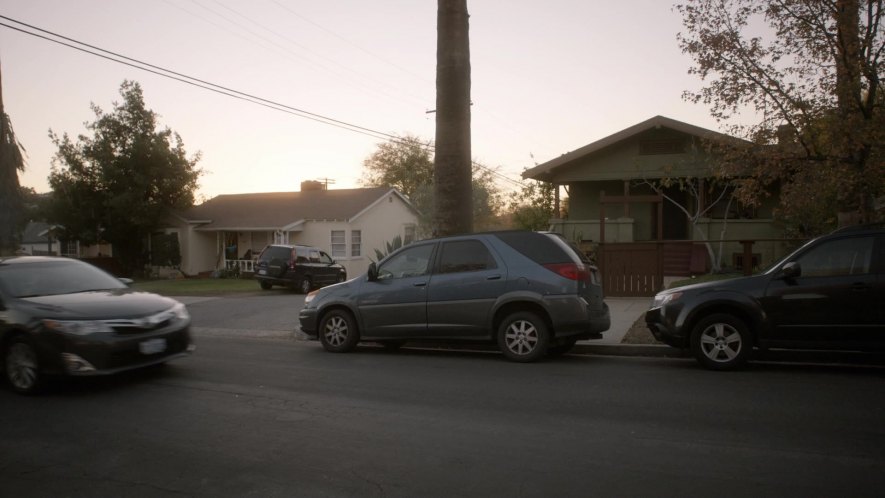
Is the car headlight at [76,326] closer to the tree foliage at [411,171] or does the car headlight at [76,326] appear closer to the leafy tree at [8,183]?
the leafy tree at [8,183]

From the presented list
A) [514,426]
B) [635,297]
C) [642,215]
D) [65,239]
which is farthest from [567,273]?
[65,239]

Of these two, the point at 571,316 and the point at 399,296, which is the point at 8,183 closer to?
the point at 399,296

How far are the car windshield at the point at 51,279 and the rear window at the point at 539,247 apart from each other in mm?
5329

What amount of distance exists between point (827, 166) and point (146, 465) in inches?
421

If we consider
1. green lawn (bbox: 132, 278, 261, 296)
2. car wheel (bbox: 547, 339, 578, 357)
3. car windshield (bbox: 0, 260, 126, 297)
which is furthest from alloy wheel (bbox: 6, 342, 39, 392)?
green lawn (bbox: 132, 278, 261, 296)

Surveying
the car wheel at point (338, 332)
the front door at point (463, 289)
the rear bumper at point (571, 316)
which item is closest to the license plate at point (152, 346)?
the car wheel at point (338, 332)

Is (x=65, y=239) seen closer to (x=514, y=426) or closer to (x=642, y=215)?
(x=642, y=215)

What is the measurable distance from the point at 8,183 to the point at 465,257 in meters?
12.5

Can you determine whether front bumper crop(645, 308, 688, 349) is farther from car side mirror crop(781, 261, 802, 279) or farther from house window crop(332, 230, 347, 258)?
house window crop(332, 230, 347, 258)

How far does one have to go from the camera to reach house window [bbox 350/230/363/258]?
32188 millimetres

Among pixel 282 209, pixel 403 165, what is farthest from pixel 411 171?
pixel 282 209

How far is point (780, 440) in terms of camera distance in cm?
517

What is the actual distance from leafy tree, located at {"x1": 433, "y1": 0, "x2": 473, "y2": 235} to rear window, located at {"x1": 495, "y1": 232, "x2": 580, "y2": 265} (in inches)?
129

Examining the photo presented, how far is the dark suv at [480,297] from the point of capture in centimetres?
861
